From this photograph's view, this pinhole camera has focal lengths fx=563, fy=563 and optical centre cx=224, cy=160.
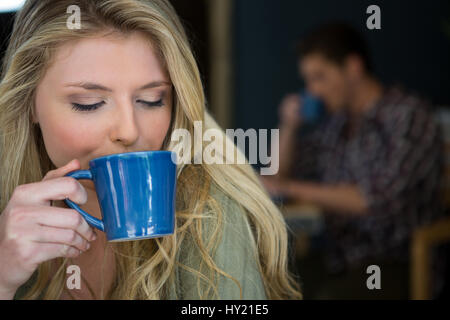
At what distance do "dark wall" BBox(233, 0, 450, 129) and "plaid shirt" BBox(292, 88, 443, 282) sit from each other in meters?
1.43

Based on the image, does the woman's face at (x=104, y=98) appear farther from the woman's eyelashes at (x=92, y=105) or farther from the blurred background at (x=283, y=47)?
the blurred background at (x=283, y=47)

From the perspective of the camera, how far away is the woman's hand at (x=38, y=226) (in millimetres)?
732

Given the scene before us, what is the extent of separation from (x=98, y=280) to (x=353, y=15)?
294 cm

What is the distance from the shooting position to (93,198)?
970mm

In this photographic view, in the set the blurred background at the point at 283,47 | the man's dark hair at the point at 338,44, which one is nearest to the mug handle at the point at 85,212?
the man's dark hair at the point at 338,44

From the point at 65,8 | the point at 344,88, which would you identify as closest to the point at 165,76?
the point at 65,8

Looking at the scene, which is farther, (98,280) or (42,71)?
(98,280)

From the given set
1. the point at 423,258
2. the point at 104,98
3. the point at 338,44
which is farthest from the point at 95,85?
the point at 338,44

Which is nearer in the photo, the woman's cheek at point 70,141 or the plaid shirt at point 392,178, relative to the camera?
the woman's cheek at point 70,141

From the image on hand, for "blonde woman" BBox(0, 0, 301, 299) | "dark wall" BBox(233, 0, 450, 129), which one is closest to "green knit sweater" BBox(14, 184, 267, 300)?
"blonde woman" BBox(0, 0, 301, 299)

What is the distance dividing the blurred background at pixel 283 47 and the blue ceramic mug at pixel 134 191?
2651mm

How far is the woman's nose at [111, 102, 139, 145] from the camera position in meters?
0.83

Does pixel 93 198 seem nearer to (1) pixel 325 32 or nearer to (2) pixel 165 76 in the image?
(2) pixel 165 76

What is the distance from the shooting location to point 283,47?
12.2 feet
